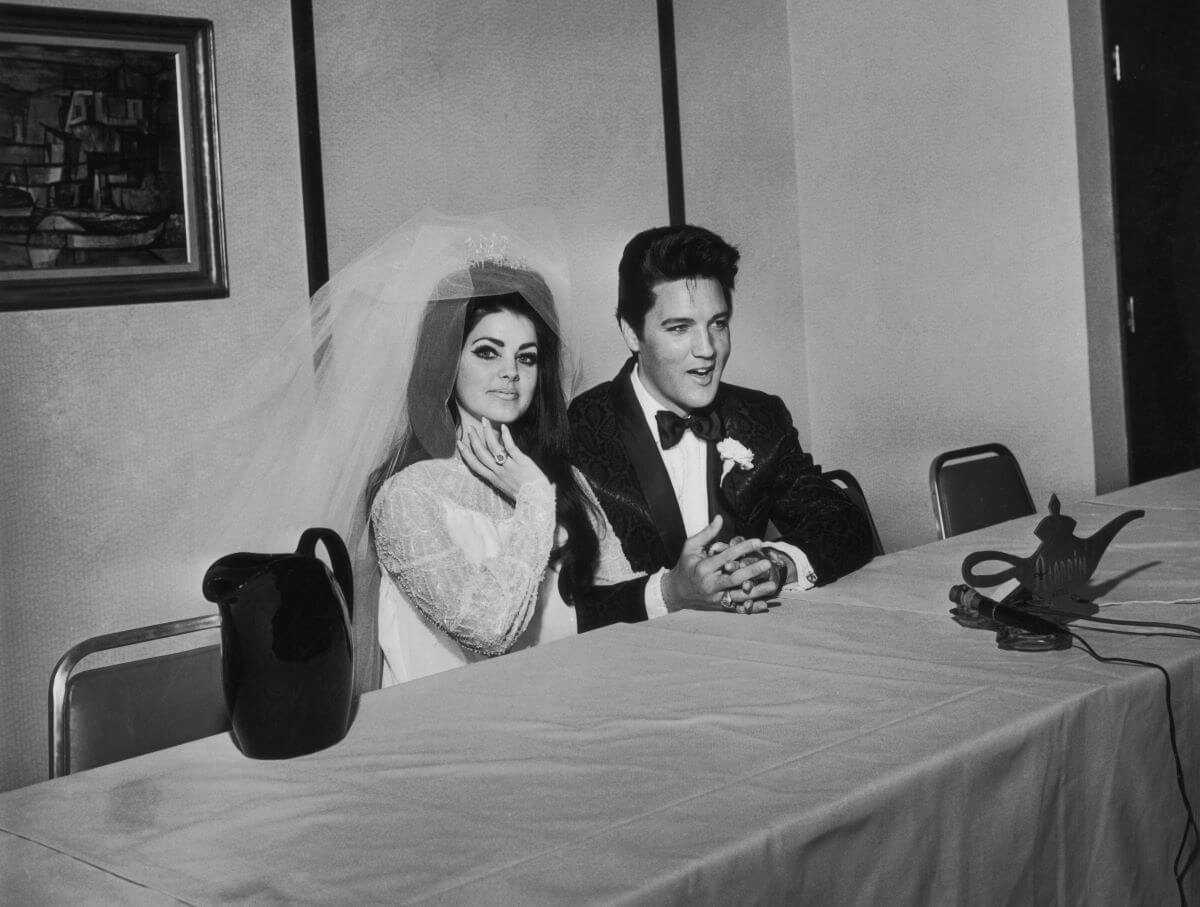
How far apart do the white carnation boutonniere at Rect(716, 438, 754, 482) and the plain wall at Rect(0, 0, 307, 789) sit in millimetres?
1048

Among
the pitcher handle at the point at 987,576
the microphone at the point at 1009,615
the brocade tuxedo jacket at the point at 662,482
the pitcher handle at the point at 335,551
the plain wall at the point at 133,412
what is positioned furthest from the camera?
the brocade tuxedo jacket at the point at 662,482

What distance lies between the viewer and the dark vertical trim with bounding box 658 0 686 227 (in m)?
3.81

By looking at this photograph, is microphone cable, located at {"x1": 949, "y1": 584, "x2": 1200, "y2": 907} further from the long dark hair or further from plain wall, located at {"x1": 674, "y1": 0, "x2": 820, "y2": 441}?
plain wall, located at {"x1": 674, "y1": 0, "x2": 820, "y2": 441}

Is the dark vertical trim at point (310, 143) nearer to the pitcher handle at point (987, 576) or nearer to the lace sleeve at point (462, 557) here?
the lace sleeve at point (462, 557)

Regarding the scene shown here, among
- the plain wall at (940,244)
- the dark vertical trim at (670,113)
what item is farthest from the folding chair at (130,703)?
the plain wall at (940,244)

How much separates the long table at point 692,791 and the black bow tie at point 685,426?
1102mm

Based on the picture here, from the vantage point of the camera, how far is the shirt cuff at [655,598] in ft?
8.01

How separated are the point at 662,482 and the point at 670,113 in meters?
1.41

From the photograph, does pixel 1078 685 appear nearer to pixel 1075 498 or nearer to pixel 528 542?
pixel 528 542

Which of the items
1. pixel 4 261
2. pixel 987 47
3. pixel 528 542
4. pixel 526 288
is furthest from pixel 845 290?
pixel 4 261

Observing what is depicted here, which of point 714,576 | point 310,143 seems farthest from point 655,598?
point 310,143

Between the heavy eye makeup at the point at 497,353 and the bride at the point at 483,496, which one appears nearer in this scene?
the bride at the point at 483,496

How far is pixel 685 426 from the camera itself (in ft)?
9.68

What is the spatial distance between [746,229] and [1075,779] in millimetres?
2938
